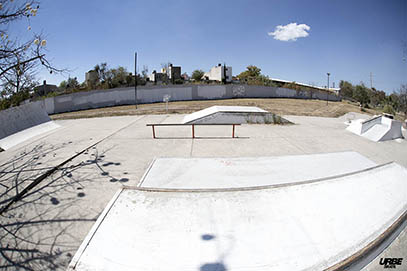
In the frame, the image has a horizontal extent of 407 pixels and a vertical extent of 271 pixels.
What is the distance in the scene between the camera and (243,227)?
255cm

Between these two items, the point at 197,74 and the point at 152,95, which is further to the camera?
the point at 197,74

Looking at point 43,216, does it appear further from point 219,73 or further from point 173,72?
point 173,72

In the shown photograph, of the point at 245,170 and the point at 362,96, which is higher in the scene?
the point at 362,96

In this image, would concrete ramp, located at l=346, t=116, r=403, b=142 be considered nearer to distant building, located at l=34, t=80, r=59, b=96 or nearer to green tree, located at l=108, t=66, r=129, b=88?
distant building, located at l=34, t=80, r=59, b=96

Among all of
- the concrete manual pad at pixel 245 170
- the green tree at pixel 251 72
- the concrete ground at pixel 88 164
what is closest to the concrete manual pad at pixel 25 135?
the concrete ground at pixel 88 164

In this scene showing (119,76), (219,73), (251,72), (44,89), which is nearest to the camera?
(44,89)

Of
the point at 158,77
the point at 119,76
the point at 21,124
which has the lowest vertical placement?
the point at 21,124

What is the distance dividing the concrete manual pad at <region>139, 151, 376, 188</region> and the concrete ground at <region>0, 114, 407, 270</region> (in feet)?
1.80

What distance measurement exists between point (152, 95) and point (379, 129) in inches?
854

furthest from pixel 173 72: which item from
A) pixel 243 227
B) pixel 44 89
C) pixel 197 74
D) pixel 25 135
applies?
pixel 243 227

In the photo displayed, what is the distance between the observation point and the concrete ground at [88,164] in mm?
2658

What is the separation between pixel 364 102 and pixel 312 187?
4017cm

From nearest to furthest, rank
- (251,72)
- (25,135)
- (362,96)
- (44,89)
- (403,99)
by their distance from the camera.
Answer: (25,135), (403,99), (44,89), (362,96), (251,72)

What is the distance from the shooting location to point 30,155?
252 inches
